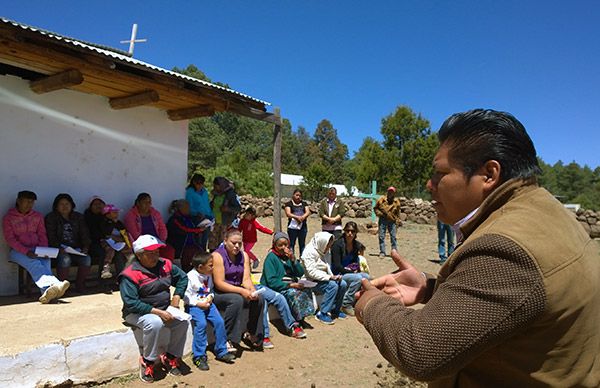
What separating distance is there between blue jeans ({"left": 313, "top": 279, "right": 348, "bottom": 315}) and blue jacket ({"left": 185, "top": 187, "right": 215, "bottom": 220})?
247cm

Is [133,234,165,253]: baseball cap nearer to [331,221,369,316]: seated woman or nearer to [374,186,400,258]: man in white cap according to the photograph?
[331,221,369,316]: seated woman

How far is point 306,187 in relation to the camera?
27.4m

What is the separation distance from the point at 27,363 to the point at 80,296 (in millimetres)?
2157

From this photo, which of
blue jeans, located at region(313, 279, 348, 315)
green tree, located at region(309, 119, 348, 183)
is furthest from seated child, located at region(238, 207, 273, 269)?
green tree, located at region(309, 119, 348, 183)

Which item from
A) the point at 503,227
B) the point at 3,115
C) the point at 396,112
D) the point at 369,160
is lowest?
the point at 503,227

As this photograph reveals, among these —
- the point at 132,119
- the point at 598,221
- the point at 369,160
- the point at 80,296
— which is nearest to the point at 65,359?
the point at 80,296

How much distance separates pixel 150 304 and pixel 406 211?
1921 centimetres

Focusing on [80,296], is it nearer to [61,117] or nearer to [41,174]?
[41,174]

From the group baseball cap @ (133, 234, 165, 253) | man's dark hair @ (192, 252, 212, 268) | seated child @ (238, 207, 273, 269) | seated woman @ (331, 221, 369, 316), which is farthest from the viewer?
seated child @ (238, 207, 273, 269)

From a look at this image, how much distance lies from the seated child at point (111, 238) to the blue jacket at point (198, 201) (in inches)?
Result: 58.3

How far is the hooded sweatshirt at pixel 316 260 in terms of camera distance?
6.57 meters

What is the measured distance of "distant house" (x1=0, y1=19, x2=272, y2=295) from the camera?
5359 millimetres

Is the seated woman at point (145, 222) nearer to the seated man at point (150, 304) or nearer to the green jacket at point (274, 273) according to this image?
the green jacket at point (274, 273)

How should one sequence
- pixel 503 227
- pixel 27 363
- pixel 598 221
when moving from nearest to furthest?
pixel 503 227 < pixel 27 363 < pixel 598 221
